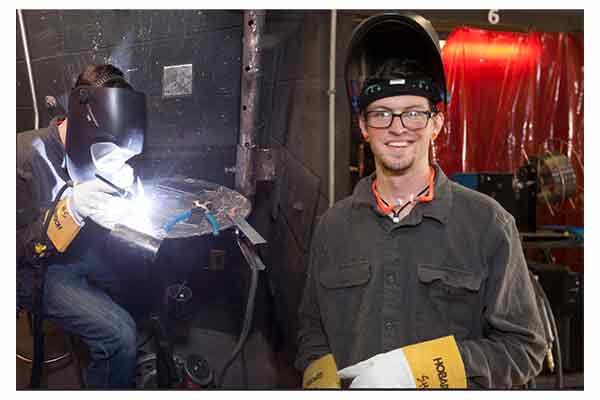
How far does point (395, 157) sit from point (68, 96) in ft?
3.04

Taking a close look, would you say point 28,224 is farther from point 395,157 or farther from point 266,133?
point 395,157

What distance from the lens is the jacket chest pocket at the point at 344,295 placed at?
1.49 metres

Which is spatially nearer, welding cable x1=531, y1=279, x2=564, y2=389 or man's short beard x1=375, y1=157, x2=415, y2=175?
man's short beard x1=375, y1=157, x2=415, y2=175

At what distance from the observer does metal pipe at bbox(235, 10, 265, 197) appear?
1.54 meters

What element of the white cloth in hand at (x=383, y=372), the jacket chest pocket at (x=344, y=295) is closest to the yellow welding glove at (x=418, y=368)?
the white cloth in hand at (x=383, y=372)

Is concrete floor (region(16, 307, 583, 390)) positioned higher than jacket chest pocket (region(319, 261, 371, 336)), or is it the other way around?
jacket chest pocket (region(319, 261, 371, 336))

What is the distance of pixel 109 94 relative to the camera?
1.54 metres

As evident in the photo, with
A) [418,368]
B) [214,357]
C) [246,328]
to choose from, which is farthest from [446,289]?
[214,357]

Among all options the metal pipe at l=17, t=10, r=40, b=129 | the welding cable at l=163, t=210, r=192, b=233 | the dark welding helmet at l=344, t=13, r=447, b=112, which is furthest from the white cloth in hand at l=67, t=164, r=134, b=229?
the dark welding helmet at l=344, t=13, r=447, b=112

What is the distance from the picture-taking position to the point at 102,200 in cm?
153

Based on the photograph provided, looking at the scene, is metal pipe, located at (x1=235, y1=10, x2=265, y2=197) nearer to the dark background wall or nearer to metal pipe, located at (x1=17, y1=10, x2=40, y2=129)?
the dark background wall

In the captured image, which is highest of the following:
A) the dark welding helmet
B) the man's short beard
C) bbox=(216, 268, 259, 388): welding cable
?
the dark welding helmet

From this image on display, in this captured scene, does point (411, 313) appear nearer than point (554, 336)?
Yes
